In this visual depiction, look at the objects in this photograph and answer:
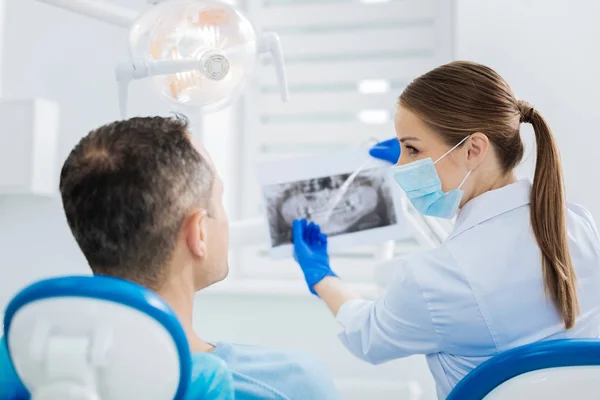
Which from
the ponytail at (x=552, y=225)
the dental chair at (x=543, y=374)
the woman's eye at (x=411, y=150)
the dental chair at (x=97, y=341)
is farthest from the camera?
the woman's eye at (x=411, y=150)

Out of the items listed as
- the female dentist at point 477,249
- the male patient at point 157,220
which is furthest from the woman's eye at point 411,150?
the male patient at point 157,220

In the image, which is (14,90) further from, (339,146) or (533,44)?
(533,44)

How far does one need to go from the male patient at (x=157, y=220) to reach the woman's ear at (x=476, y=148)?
0.54m

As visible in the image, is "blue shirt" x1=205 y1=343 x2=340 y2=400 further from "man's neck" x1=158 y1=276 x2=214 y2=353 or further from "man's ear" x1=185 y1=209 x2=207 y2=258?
"man's ear" x1=185 y1=209 x2=207 y2=258

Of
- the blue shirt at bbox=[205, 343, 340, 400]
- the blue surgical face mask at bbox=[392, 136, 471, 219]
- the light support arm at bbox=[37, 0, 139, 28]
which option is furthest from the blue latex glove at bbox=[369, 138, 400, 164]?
the blue shirt at bbox=[205, 343, 340, 400]

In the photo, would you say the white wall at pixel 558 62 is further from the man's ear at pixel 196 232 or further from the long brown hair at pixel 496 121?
the man's ear at pixel 196 232

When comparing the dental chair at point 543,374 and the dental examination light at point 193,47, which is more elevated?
the dental examination light at point 193,47

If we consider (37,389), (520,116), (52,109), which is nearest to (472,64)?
(520,116)

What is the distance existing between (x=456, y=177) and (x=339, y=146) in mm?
1136

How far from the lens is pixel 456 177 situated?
4.48 feet

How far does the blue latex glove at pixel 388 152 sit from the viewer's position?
5.21ft

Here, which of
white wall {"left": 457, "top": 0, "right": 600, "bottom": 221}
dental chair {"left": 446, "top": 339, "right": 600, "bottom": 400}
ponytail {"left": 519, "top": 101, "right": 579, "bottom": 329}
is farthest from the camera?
white wall {"left": 457, "top": 0, "right": 600, "bottom": 221}

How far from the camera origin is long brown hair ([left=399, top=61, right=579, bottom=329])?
1209 millimetres

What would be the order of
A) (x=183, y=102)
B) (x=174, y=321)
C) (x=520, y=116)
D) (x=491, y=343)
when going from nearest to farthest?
(x=174, y=321) → (x=491, y=343) → (x=520, y=116) → (x=183, y=102)
